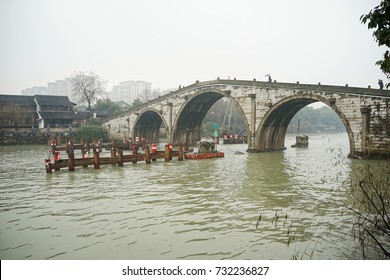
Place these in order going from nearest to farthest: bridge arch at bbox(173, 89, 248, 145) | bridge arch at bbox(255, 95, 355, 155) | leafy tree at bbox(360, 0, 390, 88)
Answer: leafy tree at bbox(360, 0, 390, 88)
bridge arch at bbox(255, 95, 355, 155)
bridge arch at bbox(173, 89, 248, 145)

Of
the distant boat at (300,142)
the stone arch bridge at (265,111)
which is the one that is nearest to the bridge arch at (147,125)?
the stone arch bridge at (265,111)

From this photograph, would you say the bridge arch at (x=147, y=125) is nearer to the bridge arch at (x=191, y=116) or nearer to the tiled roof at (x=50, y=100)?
the bridge arch at (x=191, y=116)

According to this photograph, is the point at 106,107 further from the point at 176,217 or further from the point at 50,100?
the point at 176,217

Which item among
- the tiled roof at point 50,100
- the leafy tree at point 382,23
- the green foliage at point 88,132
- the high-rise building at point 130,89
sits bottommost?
the green foliage at point 88,132

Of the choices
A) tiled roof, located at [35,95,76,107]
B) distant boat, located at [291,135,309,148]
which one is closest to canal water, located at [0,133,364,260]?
distant boat, located at [291,135,309,148]

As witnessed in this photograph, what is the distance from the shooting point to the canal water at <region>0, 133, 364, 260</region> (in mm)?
6211

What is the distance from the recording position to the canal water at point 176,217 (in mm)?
6211

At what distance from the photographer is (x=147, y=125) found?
46750 millimetres

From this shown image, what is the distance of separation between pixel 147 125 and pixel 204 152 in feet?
80.9

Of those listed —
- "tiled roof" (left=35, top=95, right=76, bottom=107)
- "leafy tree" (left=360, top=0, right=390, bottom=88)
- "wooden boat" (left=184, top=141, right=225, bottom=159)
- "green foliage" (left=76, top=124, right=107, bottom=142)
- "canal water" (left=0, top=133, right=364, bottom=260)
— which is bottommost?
"canal water" (left=0, top=133, right=364, bottom=260)

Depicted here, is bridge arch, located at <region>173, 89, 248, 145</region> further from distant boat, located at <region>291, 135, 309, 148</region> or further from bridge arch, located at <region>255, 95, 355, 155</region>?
distant boat, located at <region>291, 135, 309, 148</region>

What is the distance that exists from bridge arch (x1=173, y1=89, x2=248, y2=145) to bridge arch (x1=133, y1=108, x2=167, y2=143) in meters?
5.58

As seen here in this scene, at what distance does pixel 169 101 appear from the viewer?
38.2 meters

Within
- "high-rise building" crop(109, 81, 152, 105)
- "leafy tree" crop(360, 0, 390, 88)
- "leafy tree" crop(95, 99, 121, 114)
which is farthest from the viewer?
"high-rise building" crop(109, 81, 152, 105)
